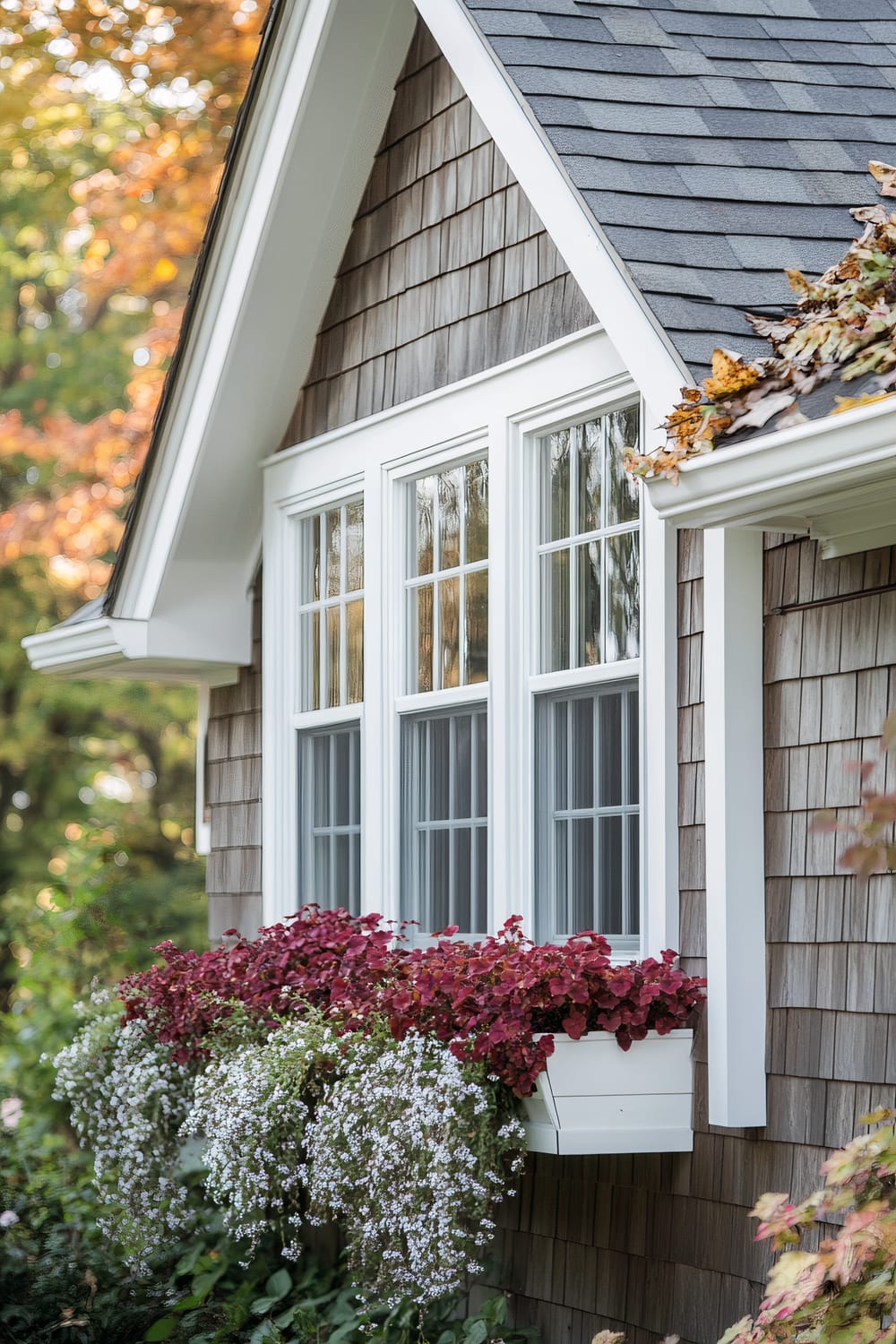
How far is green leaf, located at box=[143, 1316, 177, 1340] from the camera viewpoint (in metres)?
5.80

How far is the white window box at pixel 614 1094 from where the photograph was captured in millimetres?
4488

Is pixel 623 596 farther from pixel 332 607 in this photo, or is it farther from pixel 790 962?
pixel 332 607

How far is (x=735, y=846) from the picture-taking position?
4.42m

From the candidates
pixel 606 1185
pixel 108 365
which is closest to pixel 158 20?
pixel 108 365

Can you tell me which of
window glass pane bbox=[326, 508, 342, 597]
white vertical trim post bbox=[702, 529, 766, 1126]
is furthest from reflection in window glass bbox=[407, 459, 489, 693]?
white vertical trim post bbox=[702, 529, 766, 1126]

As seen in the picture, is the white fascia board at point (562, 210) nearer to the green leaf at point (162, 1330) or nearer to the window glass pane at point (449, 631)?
the window glass pane at point (449, 631)

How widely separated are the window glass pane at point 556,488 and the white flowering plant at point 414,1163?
5.49 ft

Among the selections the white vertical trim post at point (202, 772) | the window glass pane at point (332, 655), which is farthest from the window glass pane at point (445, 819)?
the white vertical trim post at point (202, 772)

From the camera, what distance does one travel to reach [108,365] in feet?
54.6

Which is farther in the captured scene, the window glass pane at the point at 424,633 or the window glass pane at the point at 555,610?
the window glass pane at the point at 424,633

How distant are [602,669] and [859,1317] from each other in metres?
2.10

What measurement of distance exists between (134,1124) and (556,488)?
2952mm

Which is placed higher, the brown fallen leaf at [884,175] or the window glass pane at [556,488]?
the brown fallen leaf at [884,175]

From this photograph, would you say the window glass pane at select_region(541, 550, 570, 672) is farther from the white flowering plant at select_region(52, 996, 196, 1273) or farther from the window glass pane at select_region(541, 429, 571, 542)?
the white flowering plant at select_region(52, 996, 196, 1273)
